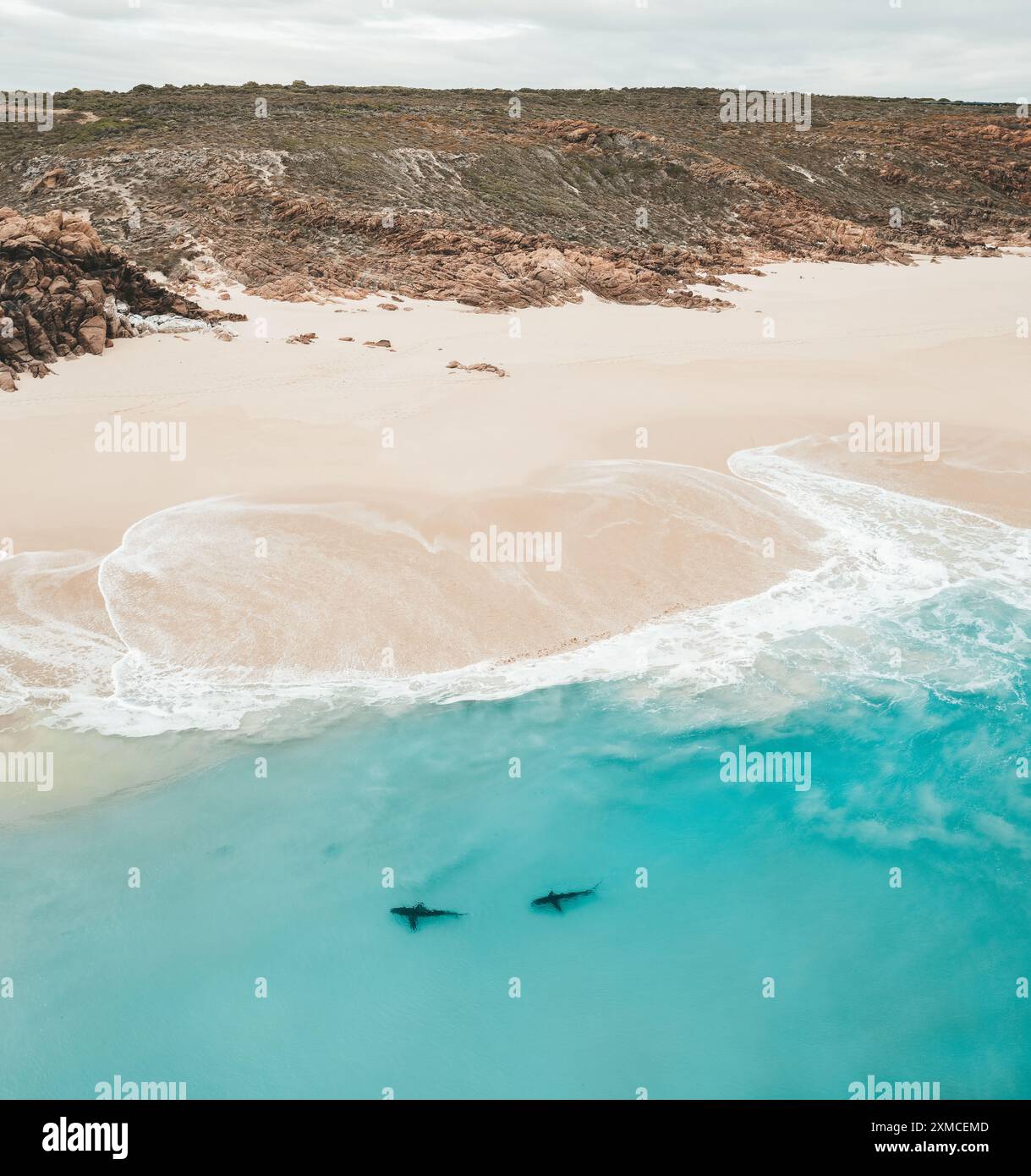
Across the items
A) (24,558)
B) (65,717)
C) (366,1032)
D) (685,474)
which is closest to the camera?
(366,1032)

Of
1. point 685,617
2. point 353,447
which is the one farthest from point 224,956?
point 353,447

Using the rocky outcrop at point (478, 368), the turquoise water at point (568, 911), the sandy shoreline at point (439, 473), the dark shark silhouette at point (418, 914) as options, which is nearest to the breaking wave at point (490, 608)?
the sandy shoreline at point (439, 473)

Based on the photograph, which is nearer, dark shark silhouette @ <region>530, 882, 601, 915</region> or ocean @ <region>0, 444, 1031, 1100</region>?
ocean @ <region>0, 444, 1031, 1100</region>

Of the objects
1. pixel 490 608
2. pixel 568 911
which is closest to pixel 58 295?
pixel 490 608

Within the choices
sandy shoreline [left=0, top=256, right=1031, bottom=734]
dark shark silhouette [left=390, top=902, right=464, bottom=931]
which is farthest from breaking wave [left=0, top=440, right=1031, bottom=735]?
dark shark silhouette [left=390, top=902, right=464, bottom=931]

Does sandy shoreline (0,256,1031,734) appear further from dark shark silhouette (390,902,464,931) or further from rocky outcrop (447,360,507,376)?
dark shark silhouette (390,902,464,931)

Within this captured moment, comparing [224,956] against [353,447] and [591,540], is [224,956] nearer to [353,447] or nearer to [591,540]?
[591,540]

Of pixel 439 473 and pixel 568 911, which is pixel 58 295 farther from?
pixel 568 911
